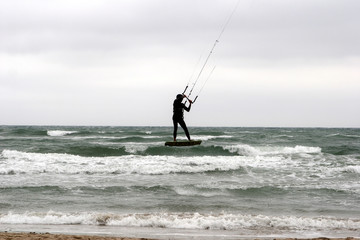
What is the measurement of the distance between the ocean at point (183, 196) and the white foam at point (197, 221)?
0.02 m

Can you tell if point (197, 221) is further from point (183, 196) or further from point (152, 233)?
point (183, 196)

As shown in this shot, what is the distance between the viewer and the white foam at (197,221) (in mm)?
8648

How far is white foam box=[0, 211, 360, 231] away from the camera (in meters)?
8.65

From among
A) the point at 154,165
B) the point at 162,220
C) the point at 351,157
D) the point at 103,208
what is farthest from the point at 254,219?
the point at 351,157

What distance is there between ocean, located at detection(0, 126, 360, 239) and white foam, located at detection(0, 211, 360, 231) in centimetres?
2

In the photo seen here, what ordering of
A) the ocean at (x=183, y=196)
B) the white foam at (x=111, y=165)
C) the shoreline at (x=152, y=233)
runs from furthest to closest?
the white foam at (x=111, y=165) → the ocean at (x=183, y=196) → the shoreline at (x=152, y=233)

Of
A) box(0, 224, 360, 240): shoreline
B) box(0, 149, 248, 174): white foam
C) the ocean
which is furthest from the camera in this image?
box(0, 149, 248, 174): white foam

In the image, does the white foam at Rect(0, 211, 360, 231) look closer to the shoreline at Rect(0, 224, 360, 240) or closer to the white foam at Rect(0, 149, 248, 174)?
the shoreline at Rect(0, 224, 360, 240)

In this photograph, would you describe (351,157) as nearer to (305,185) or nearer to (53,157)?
(305,185)

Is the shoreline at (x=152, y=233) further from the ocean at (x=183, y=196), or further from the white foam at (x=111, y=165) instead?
the white foam at (x=111, y=165)

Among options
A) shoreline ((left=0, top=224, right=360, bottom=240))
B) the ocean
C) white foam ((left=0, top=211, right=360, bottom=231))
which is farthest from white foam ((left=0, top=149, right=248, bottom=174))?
shoreline ((left=0, top=224, right=360, bottom=240))

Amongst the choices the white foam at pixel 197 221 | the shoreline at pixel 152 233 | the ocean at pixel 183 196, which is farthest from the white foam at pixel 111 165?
the shoreline at pixel 152 233

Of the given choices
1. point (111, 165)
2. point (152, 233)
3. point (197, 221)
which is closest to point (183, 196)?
point (197, 221)

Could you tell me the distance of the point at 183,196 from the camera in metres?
12.0
